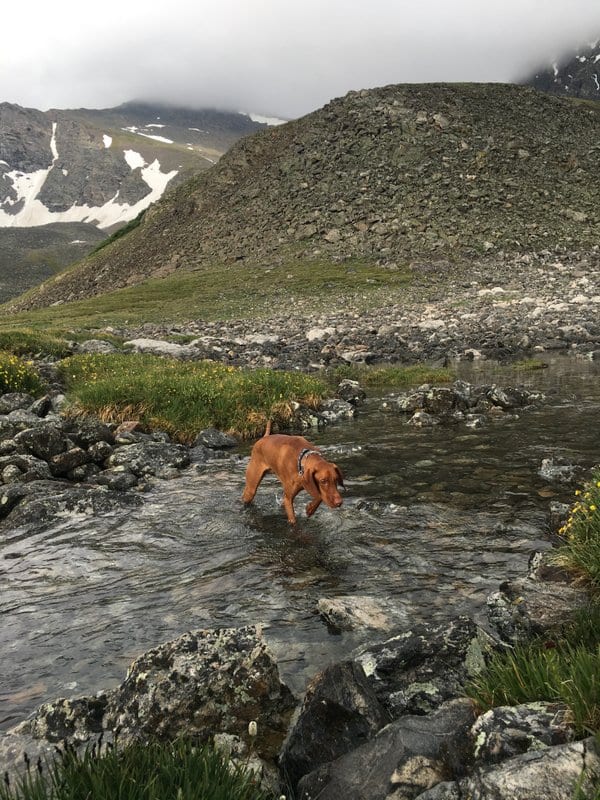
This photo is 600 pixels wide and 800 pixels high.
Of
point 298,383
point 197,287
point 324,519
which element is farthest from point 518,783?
point 197,287

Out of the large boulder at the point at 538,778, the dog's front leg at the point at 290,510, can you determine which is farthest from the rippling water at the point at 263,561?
the large boulder at the point at 538,778

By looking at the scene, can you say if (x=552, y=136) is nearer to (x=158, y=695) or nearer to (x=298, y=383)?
(x=298, y=383)

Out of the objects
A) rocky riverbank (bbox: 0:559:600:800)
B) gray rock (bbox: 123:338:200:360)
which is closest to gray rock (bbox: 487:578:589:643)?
rocky riverbank (bbox: 0:559:600:800)

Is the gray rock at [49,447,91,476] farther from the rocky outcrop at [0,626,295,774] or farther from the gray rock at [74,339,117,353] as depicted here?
the gray rock at [74,339,117,353]

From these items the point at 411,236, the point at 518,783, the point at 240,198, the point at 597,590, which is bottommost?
the point at 597,590

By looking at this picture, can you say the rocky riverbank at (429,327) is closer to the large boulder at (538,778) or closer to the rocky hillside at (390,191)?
the rocky hillside at (390,191)

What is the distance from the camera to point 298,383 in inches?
776

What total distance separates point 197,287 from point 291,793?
69.0 metres

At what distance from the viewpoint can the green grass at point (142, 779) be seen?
2.92 m

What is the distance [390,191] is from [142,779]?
80.2 m

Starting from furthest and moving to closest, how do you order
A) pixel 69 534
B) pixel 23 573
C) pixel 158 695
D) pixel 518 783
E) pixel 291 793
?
1. pixel 69 534
2. pixel 23 573
3. pixel 158 695
4. pixel 291 793
5. pixel 518 783

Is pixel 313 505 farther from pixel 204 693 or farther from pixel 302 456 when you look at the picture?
pixel 204 693

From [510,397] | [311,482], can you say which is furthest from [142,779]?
[510,397]

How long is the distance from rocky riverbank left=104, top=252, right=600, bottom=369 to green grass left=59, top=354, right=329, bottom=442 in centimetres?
1029
